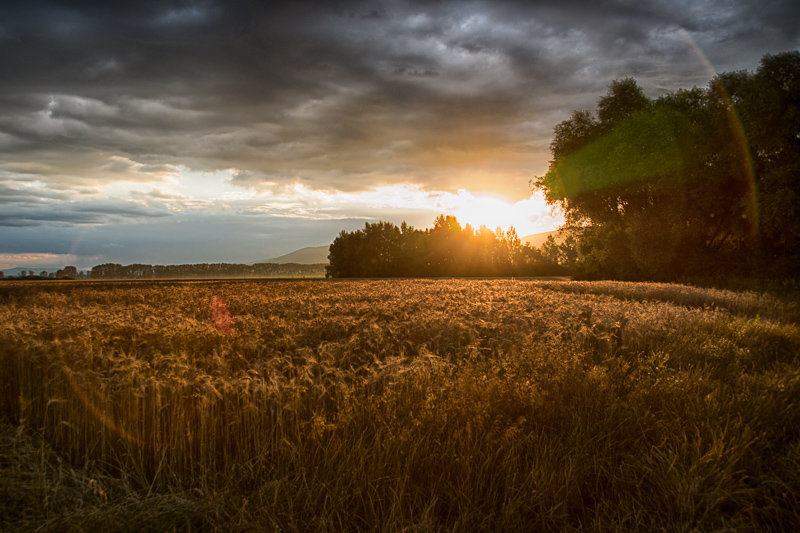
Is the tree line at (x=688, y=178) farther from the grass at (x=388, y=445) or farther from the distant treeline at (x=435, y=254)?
the distant treeline at (x=435, y=254)

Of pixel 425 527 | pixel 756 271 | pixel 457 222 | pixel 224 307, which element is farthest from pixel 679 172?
pixel 457 222

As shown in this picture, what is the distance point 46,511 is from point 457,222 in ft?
290

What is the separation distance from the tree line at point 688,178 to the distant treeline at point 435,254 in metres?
31.8

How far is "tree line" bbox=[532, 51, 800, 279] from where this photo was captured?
23.2 meters

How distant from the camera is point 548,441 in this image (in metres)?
3.85

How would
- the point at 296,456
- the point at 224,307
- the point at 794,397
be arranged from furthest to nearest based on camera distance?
the point at 224,307, the point at 794,397, the point at 296,456

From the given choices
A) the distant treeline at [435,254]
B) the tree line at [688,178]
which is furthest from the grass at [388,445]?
the distant treeline at [435,254]

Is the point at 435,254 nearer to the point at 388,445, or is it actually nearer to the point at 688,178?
the point at 688,178

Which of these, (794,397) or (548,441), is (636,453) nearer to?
(548,441)

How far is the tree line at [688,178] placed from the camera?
23250 mm

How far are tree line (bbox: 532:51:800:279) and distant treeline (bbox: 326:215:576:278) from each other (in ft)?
104

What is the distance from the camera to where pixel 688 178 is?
2875 cm

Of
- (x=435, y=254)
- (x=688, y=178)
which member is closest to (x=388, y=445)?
(x=688, y=178)

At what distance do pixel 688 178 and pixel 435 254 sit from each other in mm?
48645
